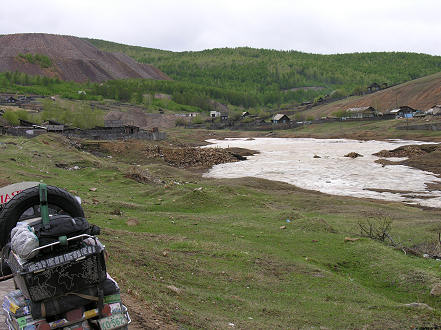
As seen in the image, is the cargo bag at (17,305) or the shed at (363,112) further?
the shed at (363,112)

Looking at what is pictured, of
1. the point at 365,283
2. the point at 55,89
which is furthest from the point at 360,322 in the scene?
the point at 55,89

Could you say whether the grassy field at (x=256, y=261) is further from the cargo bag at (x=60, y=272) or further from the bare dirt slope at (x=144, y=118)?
the bare dirt slope at (x=144, y=118)

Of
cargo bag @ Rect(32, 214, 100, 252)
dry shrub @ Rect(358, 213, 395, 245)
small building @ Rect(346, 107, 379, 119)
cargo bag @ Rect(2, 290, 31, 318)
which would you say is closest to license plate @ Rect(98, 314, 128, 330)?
cargo bag @ Rect(2, 290, 31, 318)

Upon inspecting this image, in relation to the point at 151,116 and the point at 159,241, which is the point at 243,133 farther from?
the point at 159,241

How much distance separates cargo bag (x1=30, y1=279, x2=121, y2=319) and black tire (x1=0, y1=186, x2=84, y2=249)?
1580 mm

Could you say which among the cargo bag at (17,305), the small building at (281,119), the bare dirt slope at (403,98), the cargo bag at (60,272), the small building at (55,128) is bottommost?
the cargo bag at (17,305)

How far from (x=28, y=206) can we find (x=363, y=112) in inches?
5641

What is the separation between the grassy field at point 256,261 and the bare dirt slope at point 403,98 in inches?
4865

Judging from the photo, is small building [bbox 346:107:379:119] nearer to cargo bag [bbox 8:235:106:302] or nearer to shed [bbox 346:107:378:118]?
shed [bbox 346:107:378:118]

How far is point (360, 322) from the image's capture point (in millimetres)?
11078

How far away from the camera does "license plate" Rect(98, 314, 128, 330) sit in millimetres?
6359

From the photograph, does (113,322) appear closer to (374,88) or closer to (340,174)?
(340,174)

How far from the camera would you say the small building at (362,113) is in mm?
133875

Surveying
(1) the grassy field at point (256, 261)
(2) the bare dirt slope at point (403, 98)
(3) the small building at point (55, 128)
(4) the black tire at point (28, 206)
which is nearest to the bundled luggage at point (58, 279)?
(4) the black tire at point (28, 206)
